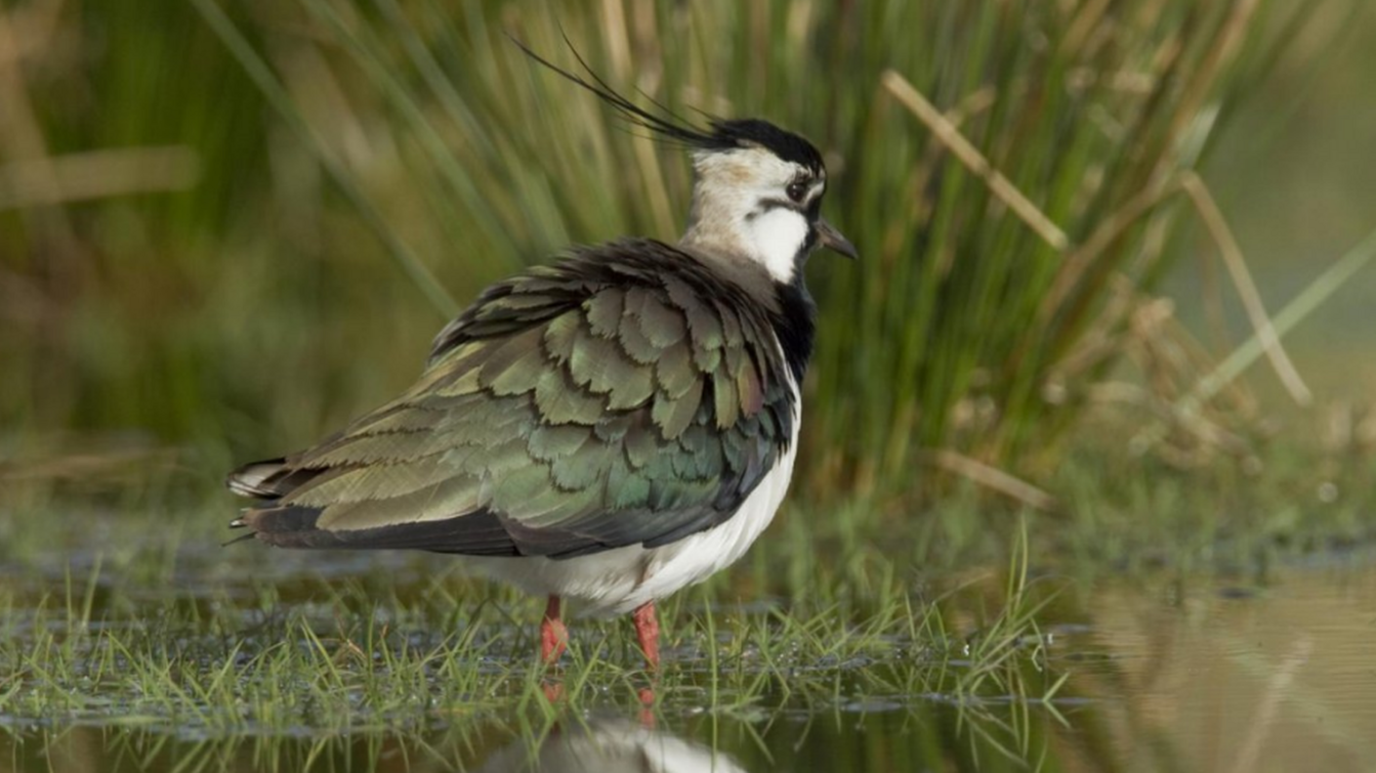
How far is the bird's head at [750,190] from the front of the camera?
5043mm

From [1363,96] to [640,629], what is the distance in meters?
10.3

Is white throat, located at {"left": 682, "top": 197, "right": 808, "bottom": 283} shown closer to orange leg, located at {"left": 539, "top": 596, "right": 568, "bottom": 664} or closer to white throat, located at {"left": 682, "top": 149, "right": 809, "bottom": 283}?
white throat, located at {"left": 682, "top": 149, "right": 809, "bottom": 283}

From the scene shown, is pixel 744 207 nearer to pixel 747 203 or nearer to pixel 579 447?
pixel 747 203

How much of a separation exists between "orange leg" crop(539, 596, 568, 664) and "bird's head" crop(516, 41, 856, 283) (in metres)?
0.95

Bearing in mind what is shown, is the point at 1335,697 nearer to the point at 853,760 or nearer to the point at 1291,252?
the point at 853,760

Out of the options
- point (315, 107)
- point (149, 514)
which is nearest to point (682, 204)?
point (149, 514)

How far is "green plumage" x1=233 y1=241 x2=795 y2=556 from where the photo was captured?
4.16 metres

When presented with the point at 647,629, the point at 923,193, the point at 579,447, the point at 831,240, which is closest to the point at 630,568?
the point at 647,629

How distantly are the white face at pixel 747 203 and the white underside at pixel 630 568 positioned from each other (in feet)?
2.24

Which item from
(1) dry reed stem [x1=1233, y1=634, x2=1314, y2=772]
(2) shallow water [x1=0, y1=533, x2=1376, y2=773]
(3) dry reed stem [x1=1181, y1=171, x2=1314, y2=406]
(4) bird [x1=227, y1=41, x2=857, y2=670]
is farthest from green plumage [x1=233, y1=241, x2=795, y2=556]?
(3) dry reed stem [x1=1181, y1=171, x2=1314, y2=406]

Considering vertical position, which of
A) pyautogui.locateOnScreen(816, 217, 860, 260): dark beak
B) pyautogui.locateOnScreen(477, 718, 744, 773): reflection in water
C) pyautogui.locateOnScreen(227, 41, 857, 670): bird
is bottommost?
pyautogui.locateOnScreen(477, 718, 744, 773): reflection in water

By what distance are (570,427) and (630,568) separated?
1.06ft

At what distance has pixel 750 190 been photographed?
5070 mm

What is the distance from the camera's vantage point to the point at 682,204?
20.4ft
